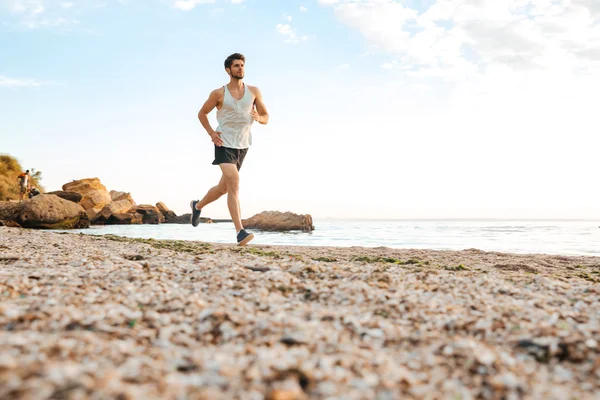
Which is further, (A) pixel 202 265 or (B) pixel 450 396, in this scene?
(A) pixel 202 265

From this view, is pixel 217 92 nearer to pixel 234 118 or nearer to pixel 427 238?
pixel 234 118

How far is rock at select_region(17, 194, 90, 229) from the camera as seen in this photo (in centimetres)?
2081

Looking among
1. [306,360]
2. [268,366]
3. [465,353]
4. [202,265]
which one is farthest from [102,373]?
[202,265]

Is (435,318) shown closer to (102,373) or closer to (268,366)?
(268,366)

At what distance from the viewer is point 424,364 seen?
2.29 meters

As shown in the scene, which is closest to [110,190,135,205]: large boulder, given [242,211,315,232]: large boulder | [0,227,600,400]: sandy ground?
[242,211,315,232]: large boulder

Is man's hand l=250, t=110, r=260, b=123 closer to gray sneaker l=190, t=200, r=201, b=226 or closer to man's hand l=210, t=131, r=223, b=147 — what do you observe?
man's hand l=210, t=131, r=223, b=147

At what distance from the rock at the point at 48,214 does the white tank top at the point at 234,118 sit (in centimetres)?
1731

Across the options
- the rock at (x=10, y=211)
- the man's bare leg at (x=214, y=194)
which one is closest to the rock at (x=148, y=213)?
the rock at (x=10, y=211)

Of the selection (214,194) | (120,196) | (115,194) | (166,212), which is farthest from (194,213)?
(115,194)

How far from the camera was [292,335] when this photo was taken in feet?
8.04

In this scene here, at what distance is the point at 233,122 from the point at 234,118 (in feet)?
0.23

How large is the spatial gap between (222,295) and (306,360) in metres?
1.47

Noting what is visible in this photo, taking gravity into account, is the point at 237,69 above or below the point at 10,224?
above
